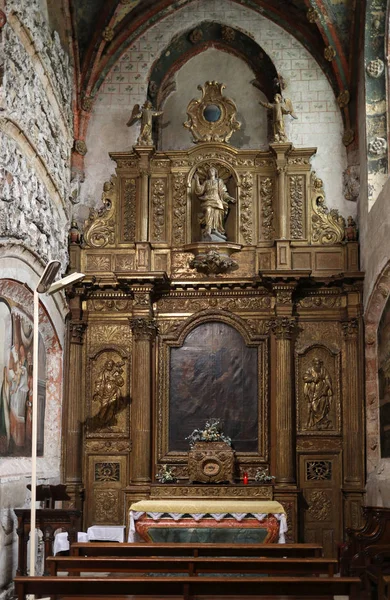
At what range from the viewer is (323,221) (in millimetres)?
17016

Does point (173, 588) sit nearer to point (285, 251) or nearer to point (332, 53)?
point (285, 251)

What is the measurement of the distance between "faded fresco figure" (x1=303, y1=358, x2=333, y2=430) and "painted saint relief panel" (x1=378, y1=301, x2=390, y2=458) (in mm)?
1263

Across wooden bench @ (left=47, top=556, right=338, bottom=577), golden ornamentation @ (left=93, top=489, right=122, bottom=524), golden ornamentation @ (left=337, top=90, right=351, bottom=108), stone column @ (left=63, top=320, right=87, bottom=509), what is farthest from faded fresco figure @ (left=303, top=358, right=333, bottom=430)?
wooden bench @ (left=47, top=556, right=338, bottom=577)

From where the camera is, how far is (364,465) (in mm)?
15961

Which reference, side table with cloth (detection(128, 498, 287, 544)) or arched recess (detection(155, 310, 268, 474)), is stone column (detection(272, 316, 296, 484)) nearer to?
arched recess (detection(155, 310, 268, 474))

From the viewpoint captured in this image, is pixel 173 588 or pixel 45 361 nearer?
pixel 173 588

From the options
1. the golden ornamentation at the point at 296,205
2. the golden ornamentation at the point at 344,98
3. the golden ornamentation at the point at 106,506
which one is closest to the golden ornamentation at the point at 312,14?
the golden ornamentation at the point at 344,98

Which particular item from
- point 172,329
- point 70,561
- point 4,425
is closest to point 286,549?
point 70,561

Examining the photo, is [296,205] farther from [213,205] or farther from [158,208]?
[158,208]

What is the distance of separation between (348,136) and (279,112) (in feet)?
4.58

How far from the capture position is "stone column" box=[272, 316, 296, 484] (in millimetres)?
15945

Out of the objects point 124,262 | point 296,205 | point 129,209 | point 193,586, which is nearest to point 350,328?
point 296,205

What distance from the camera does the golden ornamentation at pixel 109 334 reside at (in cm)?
1689

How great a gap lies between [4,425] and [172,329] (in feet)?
15.4
